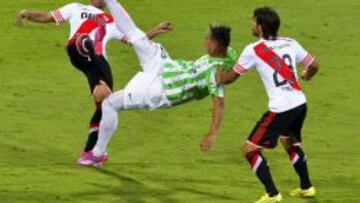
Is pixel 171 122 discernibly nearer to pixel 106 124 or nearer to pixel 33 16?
pixel 33 16

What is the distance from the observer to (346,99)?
20297mm

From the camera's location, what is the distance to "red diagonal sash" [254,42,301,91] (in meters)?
12.9

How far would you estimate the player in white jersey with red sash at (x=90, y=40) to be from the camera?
15.6 meters

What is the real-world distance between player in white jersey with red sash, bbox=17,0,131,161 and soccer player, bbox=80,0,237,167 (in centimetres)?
127

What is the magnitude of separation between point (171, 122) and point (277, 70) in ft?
19.0

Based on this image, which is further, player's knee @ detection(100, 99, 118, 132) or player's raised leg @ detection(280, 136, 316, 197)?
player's knee @ detection(100, 99, 118, 132)

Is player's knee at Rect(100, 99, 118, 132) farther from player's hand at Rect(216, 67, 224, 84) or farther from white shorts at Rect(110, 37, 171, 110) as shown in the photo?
player's hand at Rect(216, 67, 224, 84)

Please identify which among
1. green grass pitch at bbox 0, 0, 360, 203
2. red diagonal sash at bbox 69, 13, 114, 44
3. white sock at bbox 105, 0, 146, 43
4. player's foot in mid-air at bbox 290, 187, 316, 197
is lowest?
green grass pitch at bbox 0, 0, 360, 203

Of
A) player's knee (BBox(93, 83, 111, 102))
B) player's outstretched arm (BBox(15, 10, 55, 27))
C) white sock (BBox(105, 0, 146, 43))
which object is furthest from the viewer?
player's outstretched arm (BBox(15, 10, 55, 27))

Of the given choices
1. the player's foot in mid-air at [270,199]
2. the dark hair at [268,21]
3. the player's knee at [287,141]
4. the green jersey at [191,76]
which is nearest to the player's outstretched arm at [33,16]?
the green jersey at [191,76]

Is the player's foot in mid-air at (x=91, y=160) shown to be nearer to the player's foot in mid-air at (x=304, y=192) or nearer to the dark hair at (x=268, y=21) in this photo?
the player's foot in mid-air at (x=304, y=192)

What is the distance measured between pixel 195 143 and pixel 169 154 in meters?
0.94

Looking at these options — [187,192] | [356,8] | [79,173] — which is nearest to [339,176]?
[187,192]

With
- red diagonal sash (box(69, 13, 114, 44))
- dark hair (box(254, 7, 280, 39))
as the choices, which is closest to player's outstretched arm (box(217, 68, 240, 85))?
dark hair (box(254, 7, 280, 39))
